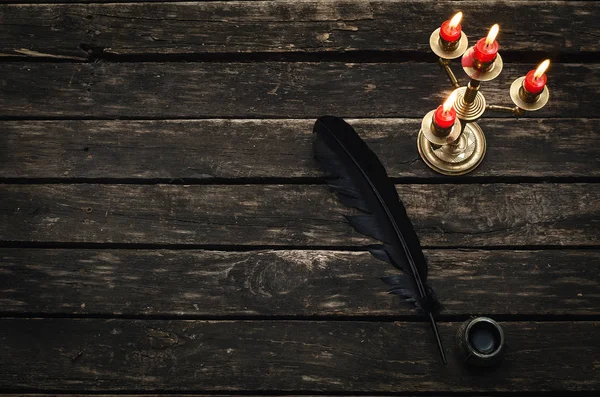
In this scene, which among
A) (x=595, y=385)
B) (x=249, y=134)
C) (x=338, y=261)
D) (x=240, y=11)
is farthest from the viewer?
(x=240, y=11)

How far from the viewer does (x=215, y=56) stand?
223 cm

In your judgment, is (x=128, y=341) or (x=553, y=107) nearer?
(x=128, y=341)

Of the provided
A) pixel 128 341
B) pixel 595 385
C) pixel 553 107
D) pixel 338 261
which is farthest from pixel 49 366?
pixel 553 107

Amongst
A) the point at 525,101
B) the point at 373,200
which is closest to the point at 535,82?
the point at 525,101

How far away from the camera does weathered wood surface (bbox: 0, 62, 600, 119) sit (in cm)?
216

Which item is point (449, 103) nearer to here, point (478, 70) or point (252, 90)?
point (478, 70)

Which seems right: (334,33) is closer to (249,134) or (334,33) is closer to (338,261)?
(249,134)

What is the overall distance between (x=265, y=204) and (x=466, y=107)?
0.79 meters

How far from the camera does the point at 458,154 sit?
6.66 feet

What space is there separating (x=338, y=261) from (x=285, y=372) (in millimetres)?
430

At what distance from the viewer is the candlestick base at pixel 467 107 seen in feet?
5.86

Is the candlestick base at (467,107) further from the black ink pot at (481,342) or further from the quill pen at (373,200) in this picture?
the black ink pot at (481,342)

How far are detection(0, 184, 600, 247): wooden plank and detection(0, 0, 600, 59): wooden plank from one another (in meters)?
0.59

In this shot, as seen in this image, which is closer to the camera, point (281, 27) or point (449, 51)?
point (449, 51)
